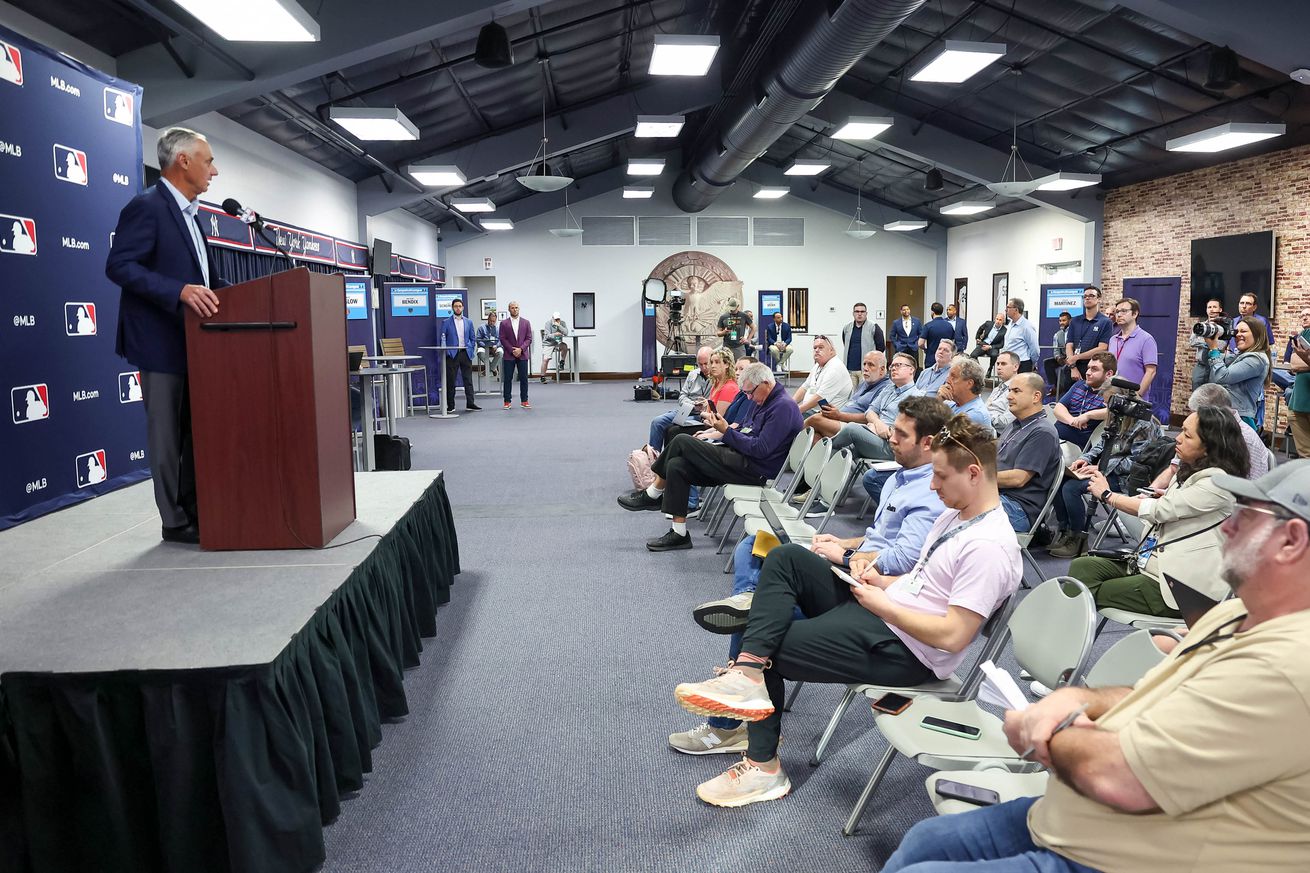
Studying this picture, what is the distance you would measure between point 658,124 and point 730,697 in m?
9.52

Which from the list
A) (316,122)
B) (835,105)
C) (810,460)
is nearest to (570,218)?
(835,105)

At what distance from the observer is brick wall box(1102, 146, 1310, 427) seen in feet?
30.1

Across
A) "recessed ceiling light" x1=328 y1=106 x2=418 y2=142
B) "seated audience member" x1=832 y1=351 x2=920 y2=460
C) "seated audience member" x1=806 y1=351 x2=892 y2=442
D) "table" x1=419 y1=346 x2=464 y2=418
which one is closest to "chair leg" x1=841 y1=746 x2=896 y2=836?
Result: "seated audience member" x1=832 y1=351 x2=920 y2=460

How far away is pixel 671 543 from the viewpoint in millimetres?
5055

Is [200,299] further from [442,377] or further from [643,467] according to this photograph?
[442,377]

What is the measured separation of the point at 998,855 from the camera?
1.45m

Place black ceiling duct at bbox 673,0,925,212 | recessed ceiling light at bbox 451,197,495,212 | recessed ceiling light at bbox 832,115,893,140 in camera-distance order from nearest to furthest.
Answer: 1. black ceiling duct at bbox 673,0,925,212
2. recessed ceiling light at bbox 832,115,893,140
3. recessed ceiling light at bbox 451,197,495,212

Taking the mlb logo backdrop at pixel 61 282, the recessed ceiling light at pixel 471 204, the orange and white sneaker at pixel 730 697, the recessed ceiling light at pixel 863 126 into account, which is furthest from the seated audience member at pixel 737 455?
the recessed ceiling light at pixel 471 204

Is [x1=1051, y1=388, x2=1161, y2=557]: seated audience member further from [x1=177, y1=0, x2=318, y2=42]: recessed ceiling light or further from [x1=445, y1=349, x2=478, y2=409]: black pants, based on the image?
[x1=445, y1=349, x2=478, y2=409]: black pants

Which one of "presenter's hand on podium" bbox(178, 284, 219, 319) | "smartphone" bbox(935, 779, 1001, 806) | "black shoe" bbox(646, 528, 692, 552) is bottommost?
"black shoe" bbox(646, 528, 692, 552)

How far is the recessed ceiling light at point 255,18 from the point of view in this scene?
4848mm

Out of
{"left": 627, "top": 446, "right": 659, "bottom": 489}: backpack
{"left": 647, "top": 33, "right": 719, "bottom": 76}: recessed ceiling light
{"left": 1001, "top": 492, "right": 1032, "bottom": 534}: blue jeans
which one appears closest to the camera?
{"left": 1001, "top": 492, "right": 1032, "bottom": 534}: blue jeans

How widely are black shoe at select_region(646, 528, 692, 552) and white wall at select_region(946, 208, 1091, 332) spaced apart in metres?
10.9

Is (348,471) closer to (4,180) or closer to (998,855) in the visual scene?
(4,180)
